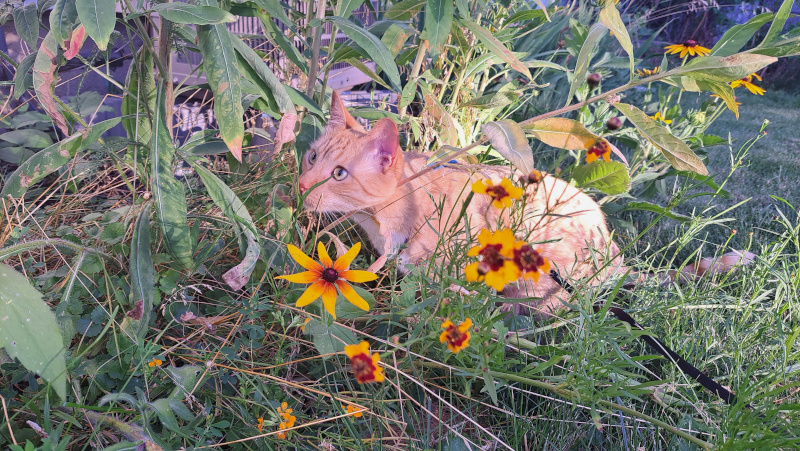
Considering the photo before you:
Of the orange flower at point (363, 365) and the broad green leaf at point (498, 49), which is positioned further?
the broad green leaf at point (498, 49)

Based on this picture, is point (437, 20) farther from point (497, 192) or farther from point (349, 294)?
point (349, 294)

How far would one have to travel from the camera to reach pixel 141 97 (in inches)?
55.7

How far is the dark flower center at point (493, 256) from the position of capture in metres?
0.82

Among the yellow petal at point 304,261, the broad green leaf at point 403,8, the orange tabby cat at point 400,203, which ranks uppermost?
the broad green leaf at point 403,8

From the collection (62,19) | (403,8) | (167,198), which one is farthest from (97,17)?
(403,8)

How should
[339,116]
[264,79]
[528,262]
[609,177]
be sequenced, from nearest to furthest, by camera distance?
1. [528,262]
2. [264,79]
3. [609,177]
4. [339,116]

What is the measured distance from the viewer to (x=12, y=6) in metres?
1.35

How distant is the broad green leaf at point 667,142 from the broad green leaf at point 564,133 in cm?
9

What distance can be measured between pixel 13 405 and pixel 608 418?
128 centimetres

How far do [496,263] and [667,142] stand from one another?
64 cm

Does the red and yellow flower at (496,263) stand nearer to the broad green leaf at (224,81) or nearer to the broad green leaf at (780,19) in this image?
the broad green leaf at (224,81)

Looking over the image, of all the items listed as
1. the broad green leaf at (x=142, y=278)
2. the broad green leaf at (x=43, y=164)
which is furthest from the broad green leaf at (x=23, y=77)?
the broad green leaf at (x=142, y=278)

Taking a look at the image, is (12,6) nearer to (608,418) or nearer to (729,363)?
(608,418)

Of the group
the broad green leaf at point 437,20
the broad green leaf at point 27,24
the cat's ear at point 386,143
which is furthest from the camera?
the cat's ear at point 386,143
